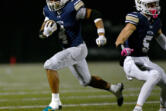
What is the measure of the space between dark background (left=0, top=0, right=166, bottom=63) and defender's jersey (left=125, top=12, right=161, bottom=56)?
11.7m

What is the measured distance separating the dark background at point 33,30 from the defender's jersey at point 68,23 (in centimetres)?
1126

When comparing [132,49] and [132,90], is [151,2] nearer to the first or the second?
[132,49]

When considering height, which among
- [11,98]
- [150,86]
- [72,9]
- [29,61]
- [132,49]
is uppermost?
[72,9]

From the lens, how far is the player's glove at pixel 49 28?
4660 millimetres

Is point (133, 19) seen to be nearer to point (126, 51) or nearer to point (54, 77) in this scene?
point (126, 51)

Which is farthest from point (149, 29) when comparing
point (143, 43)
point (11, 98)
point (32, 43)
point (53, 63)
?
point (32, 43)

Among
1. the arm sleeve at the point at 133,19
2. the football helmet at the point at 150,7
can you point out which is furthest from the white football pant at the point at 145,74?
the football helmet at the point at 150,7

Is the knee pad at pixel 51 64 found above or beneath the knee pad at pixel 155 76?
above

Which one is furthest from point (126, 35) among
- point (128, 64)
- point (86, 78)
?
point (86, 78)

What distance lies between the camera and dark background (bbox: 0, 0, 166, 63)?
1636cm

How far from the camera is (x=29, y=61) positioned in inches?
657

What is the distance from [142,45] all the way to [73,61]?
2.69 feet

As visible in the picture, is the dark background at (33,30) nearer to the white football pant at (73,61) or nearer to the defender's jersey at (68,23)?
the white football pant at (73,61)

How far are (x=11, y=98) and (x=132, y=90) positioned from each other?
204 cm
